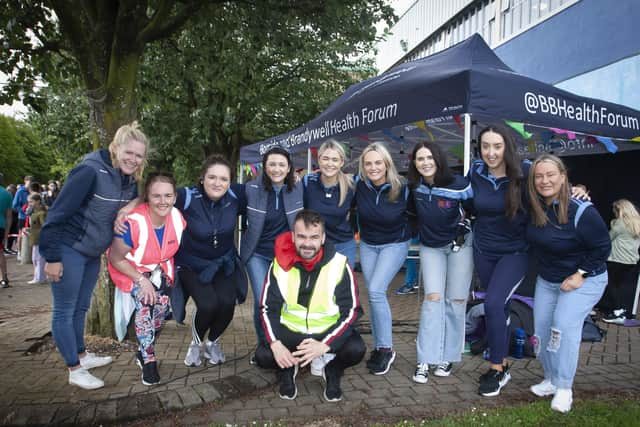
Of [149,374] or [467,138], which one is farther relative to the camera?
[467,138]

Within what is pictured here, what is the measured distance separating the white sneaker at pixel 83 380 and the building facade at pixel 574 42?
9.31m

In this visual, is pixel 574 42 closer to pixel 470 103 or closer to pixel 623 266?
pixel 623 266

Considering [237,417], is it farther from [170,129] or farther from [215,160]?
[170,129]

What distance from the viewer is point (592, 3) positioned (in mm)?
9875

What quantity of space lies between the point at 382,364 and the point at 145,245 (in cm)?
214

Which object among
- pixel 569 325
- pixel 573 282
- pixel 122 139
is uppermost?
pixel 122 139

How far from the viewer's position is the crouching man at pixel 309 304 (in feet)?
10.7

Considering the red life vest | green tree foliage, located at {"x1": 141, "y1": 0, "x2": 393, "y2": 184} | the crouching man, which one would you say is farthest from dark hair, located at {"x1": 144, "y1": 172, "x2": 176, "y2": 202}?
green tree foliage, located at {"x1": 141, "y1": 0, "x2": 393, "y2": 184}

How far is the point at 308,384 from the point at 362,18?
3.73m

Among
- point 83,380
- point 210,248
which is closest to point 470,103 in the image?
point 210,248

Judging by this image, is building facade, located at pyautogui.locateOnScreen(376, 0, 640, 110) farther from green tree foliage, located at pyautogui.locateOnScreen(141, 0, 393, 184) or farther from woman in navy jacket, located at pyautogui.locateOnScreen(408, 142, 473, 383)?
woman in navy jacket, located at pyautogui.locateOnScreen(408, 142, 473, 383)

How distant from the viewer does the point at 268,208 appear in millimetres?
3902

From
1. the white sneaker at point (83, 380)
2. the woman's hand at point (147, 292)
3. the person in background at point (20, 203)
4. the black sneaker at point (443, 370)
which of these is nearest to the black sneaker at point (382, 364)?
the black sneaker at point (443, 370)

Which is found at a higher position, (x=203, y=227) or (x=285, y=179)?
(x=285, y=179)
